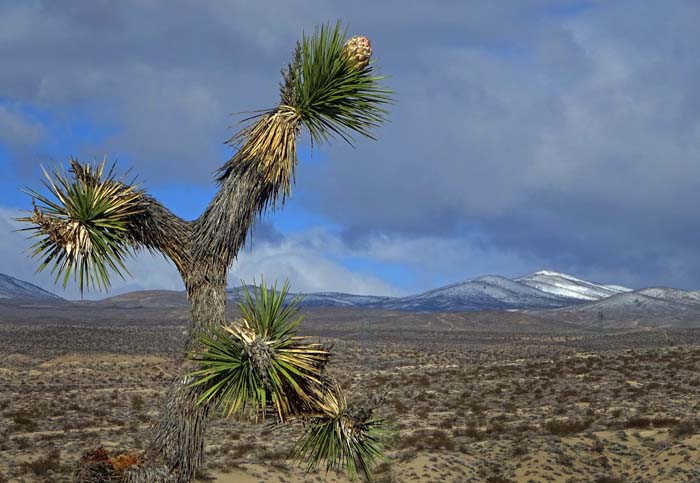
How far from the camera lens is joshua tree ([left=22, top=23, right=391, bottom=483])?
886 cm

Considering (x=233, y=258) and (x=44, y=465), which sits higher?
(x=233, y=258)

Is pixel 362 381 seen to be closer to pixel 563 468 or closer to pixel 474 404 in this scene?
pixel 474 404

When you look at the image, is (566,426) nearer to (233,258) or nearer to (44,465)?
(44,465)

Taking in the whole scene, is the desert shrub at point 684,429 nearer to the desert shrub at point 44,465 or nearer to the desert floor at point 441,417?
the desert floor at point 441,417

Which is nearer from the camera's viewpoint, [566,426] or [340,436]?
[340,436]

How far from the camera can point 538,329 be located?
581 feet

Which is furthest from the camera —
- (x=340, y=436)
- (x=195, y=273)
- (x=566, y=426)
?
(x=566, y=426)

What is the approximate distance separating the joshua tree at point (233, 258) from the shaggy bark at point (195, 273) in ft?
0.04

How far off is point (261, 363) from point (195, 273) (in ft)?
4.76

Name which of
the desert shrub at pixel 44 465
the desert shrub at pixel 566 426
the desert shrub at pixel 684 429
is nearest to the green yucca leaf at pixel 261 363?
the desert shrub at pixel 44 465

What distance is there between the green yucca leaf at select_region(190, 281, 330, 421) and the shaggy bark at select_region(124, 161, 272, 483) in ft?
0.86

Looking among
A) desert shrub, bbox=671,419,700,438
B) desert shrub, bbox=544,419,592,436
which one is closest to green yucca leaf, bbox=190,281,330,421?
desert shrub, bbox=671,419,700,438

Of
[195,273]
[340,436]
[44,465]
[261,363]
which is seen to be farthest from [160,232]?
[44,465]

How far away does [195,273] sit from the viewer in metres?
9.44
